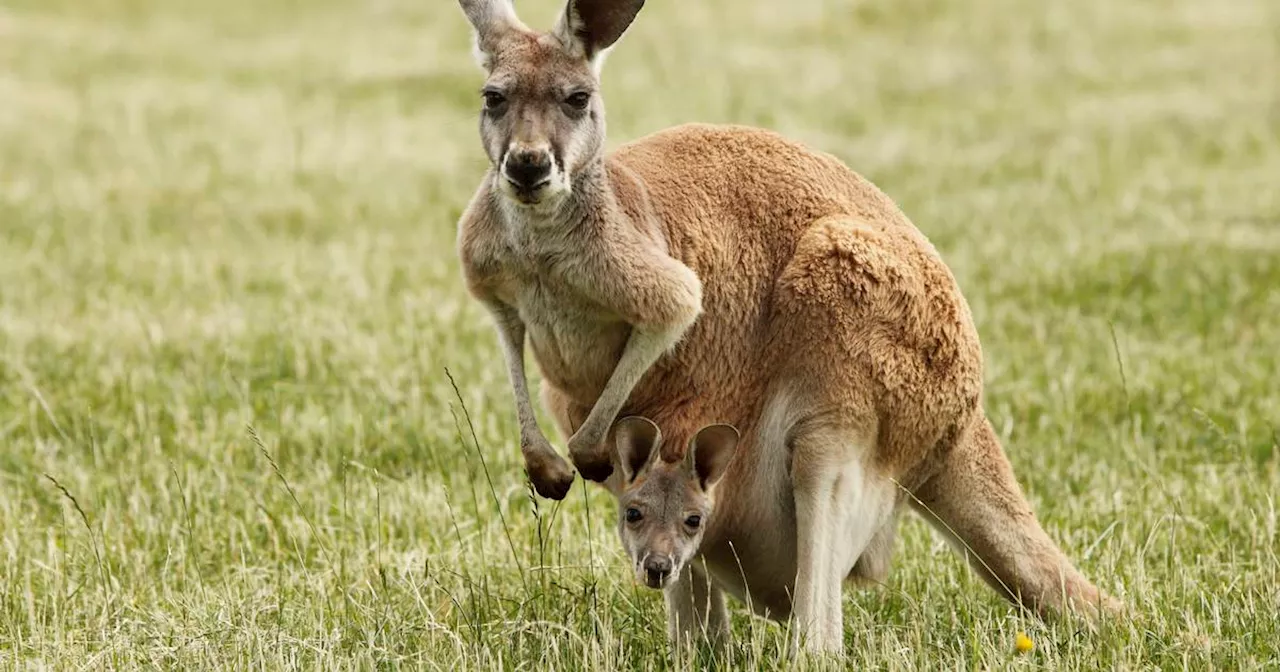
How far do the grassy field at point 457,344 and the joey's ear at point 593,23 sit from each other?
113 cm

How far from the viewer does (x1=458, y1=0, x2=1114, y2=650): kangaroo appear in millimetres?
3842

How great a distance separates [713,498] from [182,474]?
2174mm

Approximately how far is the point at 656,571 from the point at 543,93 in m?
1.06

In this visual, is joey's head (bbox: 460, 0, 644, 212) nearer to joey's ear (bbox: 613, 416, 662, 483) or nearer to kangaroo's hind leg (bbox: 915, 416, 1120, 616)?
joey's ear (bbox: 613, 416, 662, 483)

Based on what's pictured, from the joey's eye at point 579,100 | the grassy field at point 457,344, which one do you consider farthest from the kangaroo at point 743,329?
the grassy field at point 457,344

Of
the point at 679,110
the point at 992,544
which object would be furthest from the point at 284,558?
the point at 679,110

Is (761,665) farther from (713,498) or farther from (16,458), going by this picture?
(16,458)

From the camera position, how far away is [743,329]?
13.6 feet

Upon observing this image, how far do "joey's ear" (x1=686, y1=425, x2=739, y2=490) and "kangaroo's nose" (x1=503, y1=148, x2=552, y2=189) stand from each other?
0.69m

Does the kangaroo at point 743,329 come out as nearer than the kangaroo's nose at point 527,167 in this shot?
No

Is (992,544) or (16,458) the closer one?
(992,544)

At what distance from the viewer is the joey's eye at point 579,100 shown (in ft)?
12.5

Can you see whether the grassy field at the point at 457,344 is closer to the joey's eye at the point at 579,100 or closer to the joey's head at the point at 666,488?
the joey's head at the point at 666,488

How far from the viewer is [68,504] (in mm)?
5242
